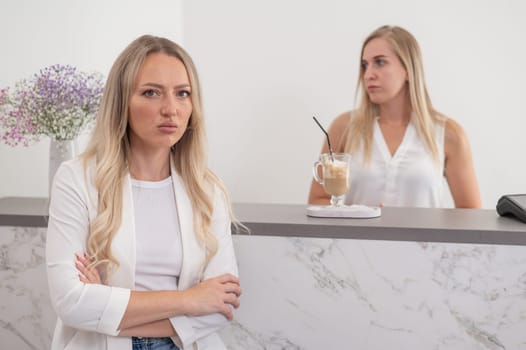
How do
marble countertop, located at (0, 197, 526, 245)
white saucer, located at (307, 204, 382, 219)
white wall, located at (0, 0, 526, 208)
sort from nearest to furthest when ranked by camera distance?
1. marble countertop, located at (0, 197, 526, 245)
2. white saucer, located at (307, 204, 382, 219)
3. white wall, located at (0, 0, 526, 208)

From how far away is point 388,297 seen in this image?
1854mm

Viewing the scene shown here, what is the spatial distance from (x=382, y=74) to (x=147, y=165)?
1436 millimetres

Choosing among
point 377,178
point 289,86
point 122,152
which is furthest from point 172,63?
point 289,86

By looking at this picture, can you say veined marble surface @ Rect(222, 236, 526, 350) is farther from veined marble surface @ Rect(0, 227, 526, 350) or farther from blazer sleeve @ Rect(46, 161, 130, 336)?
blazer sleeve @ Rect(46, 161, 130, 336)

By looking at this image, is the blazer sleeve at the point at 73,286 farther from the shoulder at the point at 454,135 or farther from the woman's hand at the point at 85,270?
the shoulder at the point at 454,135

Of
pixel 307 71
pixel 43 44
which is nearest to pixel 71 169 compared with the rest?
pixel 43 44

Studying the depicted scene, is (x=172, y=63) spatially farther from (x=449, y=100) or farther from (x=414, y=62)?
(x=449, y=100)

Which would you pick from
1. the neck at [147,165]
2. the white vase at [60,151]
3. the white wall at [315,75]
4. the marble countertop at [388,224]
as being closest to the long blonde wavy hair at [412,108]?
the white wall at [315,75]

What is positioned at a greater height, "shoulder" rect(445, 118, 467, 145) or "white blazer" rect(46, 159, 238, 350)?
"shoulder" rect(445, 118, 467, 145)

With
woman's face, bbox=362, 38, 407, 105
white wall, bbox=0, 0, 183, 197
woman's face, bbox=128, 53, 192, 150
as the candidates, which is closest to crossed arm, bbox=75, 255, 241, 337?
woman's face, bbox=128, 53, 192, 150

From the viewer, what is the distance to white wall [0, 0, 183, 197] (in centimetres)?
254

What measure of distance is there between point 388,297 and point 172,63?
2.70 ft

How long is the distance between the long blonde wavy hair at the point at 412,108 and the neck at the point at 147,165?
4.17 feet

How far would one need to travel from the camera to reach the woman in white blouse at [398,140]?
2.83 metres
